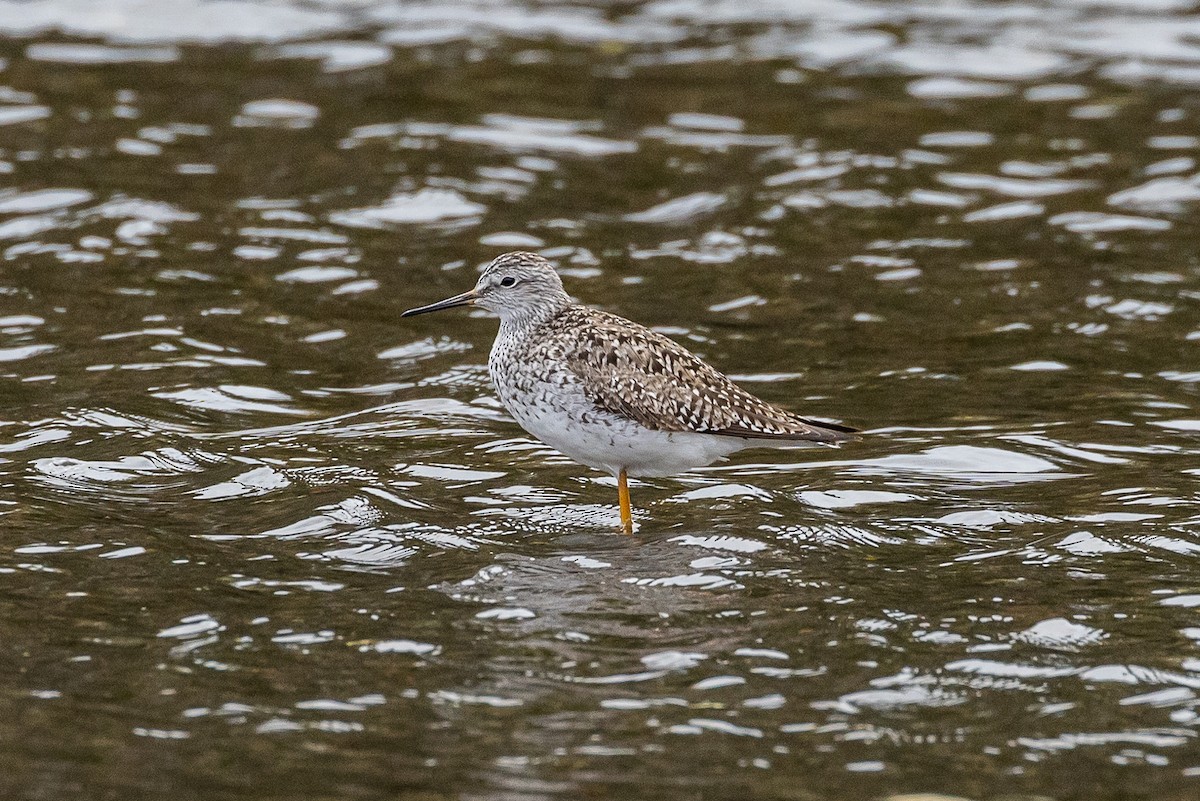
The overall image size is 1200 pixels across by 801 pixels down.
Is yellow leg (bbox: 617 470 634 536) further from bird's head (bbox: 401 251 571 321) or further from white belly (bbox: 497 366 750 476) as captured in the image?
bird's head (bbox: 401 251 571 321)

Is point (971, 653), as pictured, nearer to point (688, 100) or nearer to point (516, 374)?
point (516, 374)

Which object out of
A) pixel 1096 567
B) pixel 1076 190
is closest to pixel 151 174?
pixel 1076 190

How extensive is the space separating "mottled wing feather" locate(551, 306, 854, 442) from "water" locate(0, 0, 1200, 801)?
571 mm

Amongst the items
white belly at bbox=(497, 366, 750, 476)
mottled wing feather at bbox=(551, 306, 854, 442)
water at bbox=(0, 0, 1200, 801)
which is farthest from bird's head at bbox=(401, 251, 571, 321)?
water at bbox=(0, 0, 1200, 801)

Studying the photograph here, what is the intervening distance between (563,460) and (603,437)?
1.75m

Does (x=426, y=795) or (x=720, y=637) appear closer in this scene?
(x=426, y=795)

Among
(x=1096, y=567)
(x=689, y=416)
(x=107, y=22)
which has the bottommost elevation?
(x=1096, y=567)

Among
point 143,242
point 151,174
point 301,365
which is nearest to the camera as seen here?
point 301,365

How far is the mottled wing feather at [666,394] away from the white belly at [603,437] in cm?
8

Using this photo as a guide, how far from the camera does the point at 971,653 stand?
787 cm

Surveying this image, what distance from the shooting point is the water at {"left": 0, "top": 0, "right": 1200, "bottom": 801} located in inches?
283

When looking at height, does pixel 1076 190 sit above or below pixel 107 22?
below

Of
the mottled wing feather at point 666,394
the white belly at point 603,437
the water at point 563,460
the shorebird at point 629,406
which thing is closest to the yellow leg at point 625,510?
the shorebird at point 629,406

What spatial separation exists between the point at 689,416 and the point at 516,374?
109cm
